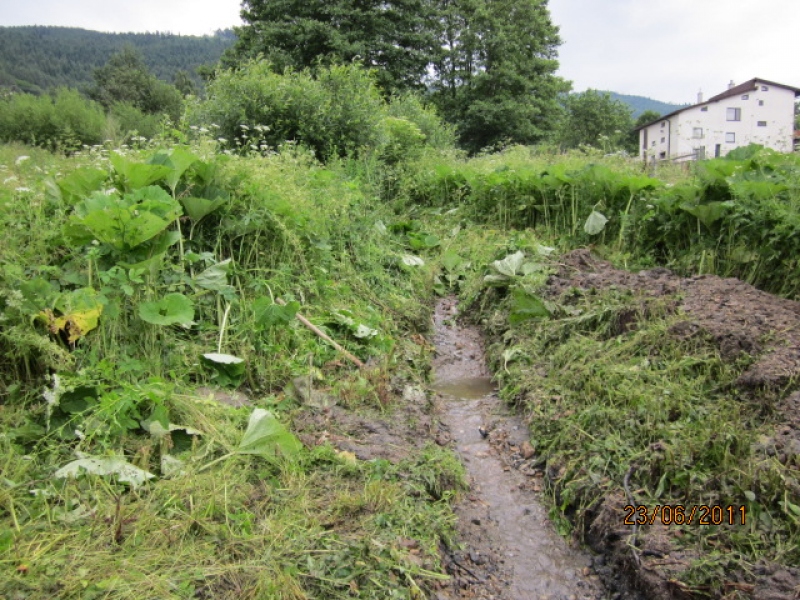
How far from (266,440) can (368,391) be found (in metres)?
1.06

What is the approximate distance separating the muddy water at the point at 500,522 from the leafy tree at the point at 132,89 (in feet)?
175

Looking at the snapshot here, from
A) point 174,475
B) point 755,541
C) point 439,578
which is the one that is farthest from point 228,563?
point 755,541

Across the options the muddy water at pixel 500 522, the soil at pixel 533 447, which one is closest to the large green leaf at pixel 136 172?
the soil at pixel 533 447

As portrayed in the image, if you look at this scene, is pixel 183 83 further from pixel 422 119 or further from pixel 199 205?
pixel 199 205

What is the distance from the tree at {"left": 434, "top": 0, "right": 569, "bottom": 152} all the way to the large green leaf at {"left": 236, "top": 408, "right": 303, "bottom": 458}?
27.3 m

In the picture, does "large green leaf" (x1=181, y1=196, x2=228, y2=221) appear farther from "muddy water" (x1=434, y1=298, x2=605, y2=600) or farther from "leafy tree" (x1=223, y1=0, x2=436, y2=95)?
"leafy tree" (x1=223, y1=0, x2=436, y2=95)

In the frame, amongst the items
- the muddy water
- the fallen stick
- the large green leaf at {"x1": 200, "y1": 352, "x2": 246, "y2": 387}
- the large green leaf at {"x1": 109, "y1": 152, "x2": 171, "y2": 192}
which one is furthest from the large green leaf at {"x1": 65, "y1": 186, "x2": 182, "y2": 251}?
the muddy water

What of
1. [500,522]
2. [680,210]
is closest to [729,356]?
[500,522]

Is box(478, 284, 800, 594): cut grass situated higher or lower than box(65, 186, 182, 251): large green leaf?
lower

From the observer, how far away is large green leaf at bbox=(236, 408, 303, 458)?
2.62m

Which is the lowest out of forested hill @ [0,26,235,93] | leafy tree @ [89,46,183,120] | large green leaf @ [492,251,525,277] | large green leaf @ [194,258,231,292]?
large green leaf @ [492,251,525,277]

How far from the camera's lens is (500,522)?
9.52ft

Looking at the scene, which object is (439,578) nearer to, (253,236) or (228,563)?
(228,563)
